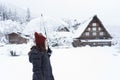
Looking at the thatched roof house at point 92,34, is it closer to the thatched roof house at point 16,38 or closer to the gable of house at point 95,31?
the gable of house at point 95,31

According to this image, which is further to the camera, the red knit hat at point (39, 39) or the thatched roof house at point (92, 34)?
the thatched roof house at point (92, 34)

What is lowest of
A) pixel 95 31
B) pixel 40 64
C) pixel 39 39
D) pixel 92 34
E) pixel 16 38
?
pixel 40 64

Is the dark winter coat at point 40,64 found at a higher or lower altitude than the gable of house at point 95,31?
lower

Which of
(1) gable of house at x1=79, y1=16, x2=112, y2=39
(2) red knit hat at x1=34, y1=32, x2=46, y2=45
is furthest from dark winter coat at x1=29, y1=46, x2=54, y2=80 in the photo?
(1) gable of house at x1=79, y1=16, x2=112, y2=39

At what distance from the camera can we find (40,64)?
4039mm

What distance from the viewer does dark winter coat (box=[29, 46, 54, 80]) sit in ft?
13.2

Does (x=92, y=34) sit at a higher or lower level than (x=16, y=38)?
higher

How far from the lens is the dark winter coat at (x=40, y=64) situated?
159 inches

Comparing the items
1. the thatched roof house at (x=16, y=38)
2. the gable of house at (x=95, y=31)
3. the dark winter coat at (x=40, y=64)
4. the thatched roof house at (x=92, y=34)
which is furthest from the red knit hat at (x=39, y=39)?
the thatched roof house at (x=16, y=38)

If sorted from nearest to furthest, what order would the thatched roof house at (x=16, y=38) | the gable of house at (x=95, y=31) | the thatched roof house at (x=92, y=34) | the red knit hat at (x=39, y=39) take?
1. the red knit hat at (x=39, y=39)
2. the thatched roof house at (x=92, y=34)
3. the gable of house at (x=95, y=31)
4. the thatched roof house at (x=16, y=38)

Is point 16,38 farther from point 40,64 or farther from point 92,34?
point 40,64

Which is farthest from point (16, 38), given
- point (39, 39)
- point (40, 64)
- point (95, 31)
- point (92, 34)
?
point (40, 64)

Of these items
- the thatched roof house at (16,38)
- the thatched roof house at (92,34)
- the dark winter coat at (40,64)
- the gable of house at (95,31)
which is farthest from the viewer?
the thatched roof house at (16,38)

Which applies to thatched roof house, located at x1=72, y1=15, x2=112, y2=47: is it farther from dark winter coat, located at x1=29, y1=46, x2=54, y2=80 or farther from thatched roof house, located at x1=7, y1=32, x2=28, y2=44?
dark winter coat, located at x1=29, y1=46, x2=54, y2=80
